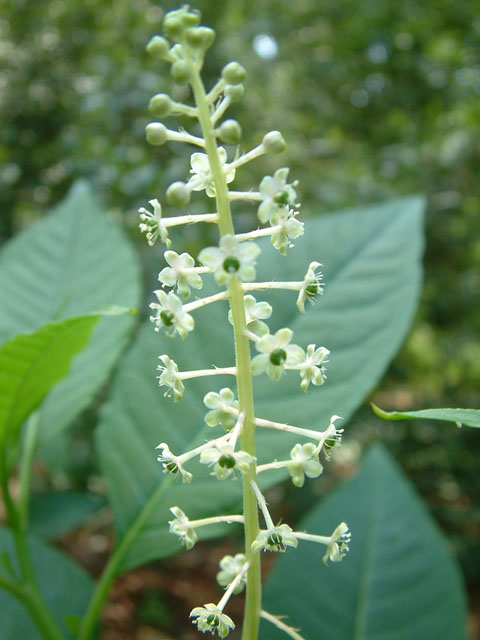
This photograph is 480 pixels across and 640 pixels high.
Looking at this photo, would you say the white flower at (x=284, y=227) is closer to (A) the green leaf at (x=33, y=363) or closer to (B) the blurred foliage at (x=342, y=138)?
(A) the green leaf at (x=33, y=363)

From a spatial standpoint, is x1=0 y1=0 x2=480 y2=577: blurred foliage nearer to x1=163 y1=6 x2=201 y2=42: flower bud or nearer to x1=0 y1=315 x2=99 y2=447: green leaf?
x1=0 y1=315 x2=99 y2=447: green leaf

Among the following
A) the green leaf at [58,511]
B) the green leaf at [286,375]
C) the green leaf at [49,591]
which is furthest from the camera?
the green leaf at [58,511]

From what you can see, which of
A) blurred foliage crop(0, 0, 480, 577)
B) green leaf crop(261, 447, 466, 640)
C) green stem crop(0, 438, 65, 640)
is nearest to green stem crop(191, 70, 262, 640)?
green stem crop(0, 438, 65, 640)

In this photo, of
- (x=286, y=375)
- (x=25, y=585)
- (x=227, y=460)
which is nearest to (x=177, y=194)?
(x=227, y=460)

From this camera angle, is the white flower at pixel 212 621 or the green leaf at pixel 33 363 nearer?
the white flower at pixel 212 621

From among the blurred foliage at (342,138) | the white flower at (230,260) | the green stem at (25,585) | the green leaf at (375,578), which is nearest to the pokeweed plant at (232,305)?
the white flower at (230,260)

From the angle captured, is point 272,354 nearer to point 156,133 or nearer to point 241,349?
point 241,349

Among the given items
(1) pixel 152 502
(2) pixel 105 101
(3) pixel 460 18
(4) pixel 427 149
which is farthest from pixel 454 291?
(1) pixel 152 502
